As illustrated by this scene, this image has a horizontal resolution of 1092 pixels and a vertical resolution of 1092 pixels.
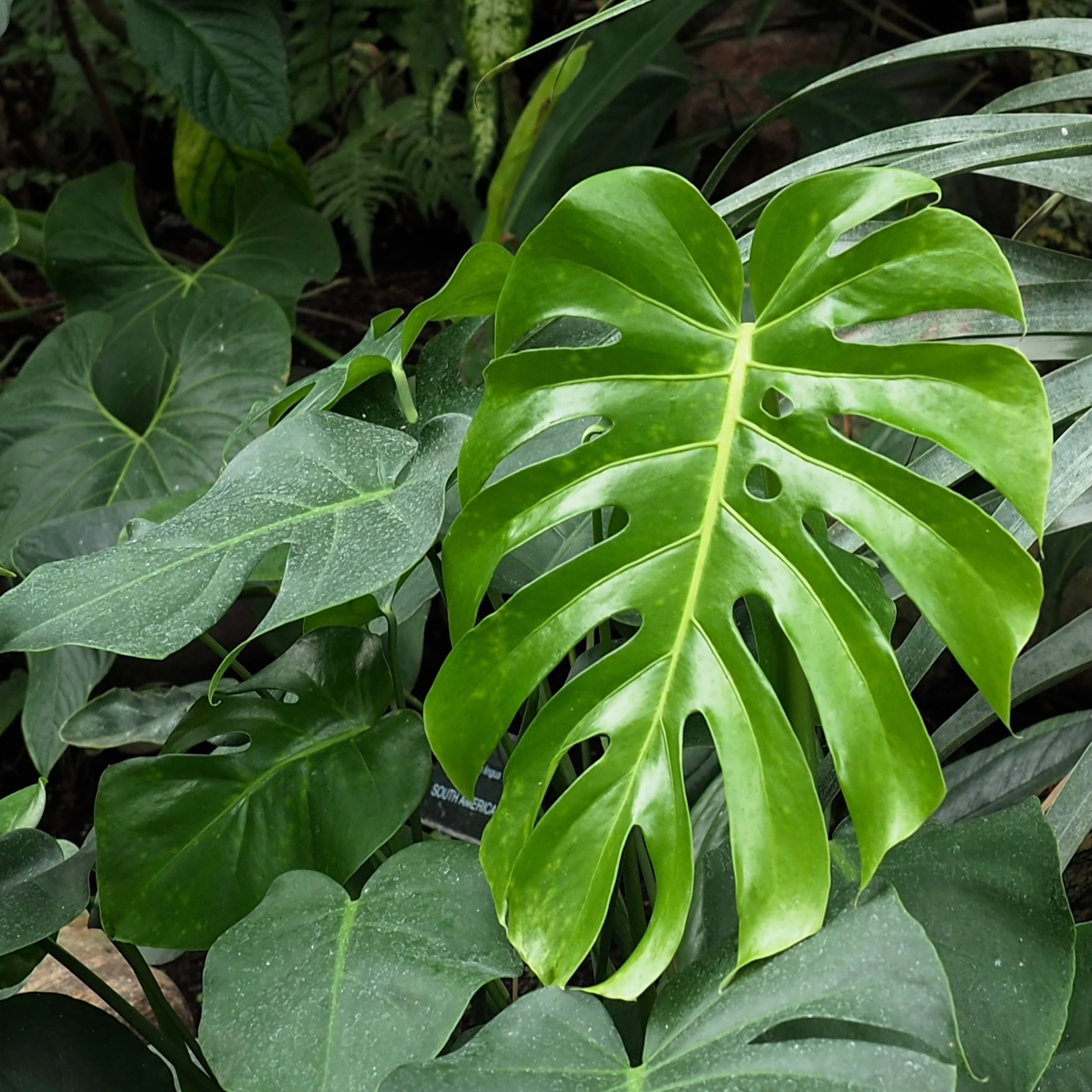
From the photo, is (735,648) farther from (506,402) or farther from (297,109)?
(297,109)

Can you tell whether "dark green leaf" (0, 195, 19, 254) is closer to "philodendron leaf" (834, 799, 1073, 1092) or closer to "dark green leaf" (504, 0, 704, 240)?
"dark green leaf" (504, 0, 704, 240)

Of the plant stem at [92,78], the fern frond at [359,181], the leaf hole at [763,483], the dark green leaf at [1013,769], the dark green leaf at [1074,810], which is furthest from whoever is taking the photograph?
the fern frond at [359,181]

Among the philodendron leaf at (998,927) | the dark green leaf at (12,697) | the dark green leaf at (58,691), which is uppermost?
the philodendron leaf at (998,927)

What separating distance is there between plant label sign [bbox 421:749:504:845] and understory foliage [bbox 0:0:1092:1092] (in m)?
0.10

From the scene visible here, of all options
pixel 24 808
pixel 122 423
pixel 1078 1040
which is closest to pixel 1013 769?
pixel 1078 1040

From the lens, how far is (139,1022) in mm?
850

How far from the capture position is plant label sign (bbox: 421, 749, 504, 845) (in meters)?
0.98

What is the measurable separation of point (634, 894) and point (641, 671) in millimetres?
284

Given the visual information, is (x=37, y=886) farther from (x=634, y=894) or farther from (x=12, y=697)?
(x=12, y=697)

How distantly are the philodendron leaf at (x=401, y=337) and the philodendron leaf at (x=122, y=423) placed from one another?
0.56m

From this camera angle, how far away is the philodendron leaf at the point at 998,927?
52cm

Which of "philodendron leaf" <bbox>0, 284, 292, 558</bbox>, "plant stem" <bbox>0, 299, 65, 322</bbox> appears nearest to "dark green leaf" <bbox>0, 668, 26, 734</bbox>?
"philodendron leaf" <bbox>0, 284, 292, 558</bbox>

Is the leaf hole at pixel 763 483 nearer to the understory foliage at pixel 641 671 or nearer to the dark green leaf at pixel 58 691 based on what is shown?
the understory foliage at pixel 641 671

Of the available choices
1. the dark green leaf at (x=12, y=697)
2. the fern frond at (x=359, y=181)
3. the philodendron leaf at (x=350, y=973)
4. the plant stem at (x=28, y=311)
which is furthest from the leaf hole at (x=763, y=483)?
the fern frond at (x=359, y=181)
